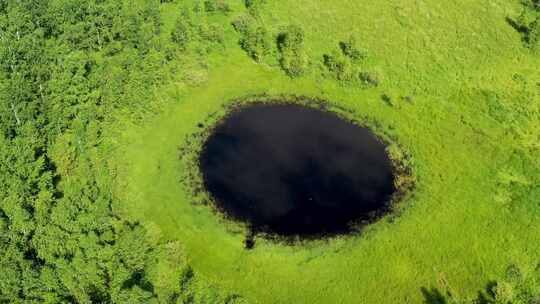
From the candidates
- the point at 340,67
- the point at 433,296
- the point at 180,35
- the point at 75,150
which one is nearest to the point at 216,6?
the point at 180,35

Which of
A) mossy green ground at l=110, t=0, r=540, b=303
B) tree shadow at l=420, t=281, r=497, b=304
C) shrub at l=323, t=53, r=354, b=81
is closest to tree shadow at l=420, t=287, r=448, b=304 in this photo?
tree shadow at l=420, t=281, r=497, b=304

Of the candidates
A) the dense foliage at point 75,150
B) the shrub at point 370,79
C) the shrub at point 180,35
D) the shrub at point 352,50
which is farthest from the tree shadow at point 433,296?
the shrub at point 180,35

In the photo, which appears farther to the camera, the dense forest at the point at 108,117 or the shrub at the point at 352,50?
the shrub at the point at 352,50

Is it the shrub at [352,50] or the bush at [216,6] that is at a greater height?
the shrub at [352,50]

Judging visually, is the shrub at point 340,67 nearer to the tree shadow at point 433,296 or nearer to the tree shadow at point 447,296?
the tree shadow at point 433,296

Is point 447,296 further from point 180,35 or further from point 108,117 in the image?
point 180,35

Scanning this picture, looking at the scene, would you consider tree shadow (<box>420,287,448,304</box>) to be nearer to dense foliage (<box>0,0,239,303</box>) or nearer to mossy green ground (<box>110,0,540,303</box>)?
mossy green ground (<box>110,0,540,303</box>)

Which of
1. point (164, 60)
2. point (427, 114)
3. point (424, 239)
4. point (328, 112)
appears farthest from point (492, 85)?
point (164, 60)
